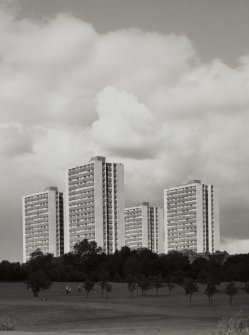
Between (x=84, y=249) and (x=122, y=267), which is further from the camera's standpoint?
(x=84, y=249)

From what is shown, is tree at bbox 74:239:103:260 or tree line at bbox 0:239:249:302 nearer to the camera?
tree line at bbox 0:239:249:302

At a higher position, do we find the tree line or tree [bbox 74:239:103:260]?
tree [bbox 74:239:103:260]

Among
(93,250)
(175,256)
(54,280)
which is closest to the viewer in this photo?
A: (54,280)

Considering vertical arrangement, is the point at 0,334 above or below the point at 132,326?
above

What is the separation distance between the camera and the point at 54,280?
5797 inches

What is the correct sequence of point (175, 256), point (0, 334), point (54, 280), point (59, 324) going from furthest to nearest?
1. point (175, 256)
2. point (54, 280)
3. point (59, 324)
4. point (0, 334)

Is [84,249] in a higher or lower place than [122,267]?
higher

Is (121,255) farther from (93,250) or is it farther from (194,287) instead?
(194,287)

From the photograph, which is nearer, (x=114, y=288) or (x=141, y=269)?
(x=114, y=288)

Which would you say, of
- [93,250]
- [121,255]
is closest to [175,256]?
[121,255]

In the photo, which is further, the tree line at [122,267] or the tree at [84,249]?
the tree at [84,249]

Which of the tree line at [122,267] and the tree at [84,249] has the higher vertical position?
the tree at [84,249]

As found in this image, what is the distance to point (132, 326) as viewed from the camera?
175 feet

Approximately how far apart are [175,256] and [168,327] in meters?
121
